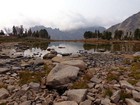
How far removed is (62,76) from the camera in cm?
1845

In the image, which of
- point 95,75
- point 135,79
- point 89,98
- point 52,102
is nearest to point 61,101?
point 52,102

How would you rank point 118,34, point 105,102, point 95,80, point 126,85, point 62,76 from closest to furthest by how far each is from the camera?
1. point 105,102
2. point 126,85
3. point 62,76
4. point 95,80
5. point 118,34

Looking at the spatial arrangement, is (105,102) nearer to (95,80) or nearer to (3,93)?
(95,80)

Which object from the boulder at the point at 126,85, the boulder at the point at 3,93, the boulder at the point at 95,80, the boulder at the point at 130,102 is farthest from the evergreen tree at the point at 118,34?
the boulder at the point at 3,93

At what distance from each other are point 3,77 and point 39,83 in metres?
4.30

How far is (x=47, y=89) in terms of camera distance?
713 inches

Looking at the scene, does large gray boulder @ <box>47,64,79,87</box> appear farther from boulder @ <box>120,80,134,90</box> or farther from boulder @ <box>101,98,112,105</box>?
boulder @ <box>101,98,112,105</box>

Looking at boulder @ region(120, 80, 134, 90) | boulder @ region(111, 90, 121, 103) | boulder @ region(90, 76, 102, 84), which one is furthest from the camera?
boulder @ region(90, 76, 102, 84)

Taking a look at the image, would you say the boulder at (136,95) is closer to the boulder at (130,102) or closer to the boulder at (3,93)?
the boulder at (130,102)

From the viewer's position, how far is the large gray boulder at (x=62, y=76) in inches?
714

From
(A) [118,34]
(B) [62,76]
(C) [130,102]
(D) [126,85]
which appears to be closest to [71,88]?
(B) [62,76]

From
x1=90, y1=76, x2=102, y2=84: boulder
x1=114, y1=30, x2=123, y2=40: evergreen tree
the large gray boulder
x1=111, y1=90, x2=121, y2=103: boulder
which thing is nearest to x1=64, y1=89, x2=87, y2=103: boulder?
x1=111, y1=90, x2=121, y2=103: boulder

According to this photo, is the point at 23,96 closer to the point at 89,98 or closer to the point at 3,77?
the point at 89,98

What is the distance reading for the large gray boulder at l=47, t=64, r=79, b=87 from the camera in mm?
18141
